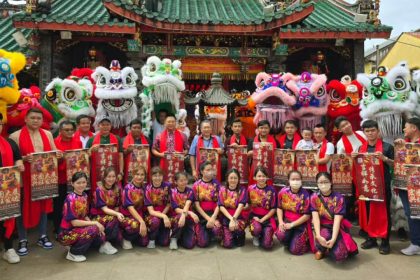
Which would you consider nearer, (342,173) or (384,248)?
(384,248)

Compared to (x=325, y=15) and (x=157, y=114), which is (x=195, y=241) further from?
(x=325, y=15)

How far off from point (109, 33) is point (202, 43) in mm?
2240

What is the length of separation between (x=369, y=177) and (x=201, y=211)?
6.65 feet

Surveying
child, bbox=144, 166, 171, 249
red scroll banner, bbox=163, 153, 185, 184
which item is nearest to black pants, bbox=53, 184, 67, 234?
child, bbox=144, 166, 171, 249

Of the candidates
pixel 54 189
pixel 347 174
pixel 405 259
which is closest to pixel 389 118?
pixel 347 174

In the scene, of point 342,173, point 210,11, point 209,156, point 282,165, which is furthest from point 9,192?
point 210,11

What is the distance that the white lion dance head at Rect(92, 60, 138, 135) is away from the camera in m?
5.30

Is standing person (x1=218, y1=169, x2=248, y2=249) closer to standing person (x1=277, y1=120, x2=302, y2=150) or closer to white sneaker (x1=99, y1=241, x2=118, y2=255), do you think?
standing person (x1=277, y1=120, x2=302, y2=150)

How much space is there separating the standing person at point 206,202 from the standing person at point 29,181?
176cm

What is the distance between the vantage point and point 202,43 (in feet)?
28.8

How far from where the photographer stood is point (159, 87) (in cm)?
555

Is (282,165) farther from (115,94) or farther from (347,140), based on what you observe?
(115,94)

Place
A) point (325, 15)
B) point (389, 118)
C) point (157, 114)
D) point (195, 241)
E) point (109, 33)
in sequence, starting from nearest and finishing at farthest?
1. point (195, 241)
2. point (389, 118)
3. point (157, 114)
4. point (109, 33)
5. point (325, 15)

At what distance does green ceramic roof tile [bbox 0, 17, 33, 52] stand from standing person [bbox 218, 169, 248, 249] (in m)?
6.69
